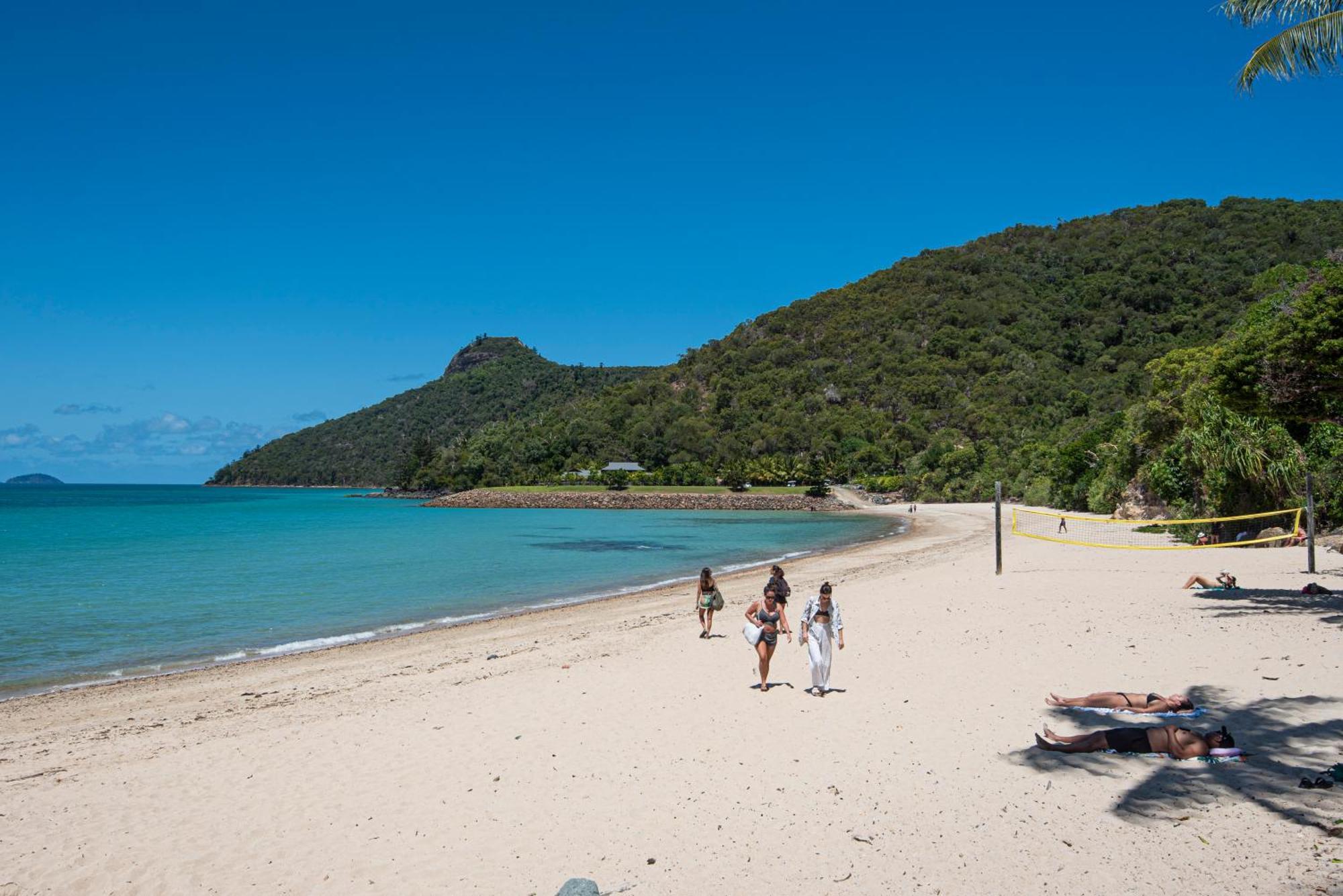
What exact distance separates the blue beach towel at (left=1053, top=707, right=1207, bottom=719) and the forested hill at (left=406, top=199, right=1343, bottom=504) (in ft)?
227

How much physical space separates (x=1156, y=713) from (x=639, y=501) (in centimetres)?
8880

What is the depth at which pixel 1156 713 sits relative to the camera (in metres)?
7.34

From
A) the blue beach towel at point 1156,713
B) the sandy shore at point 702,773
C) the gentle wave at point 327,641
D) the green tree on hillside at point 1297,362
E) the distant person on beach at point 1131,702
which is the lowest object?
the gentle wave at point 327,641

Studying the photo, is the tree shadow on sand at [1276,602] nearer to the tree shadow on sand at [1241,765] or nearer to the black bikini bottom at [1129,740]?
the tree shadow on sand at [1241,765]

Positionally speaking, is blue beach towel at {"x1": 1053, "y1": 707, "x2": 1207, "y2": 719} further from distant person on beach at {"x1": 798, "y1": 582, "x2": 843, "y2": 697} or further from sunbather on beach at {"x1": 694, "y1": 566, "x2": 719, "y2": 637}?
sunbather on beach at {"x1": 694, "y1": 566, "x2": 719, "y2": 637}

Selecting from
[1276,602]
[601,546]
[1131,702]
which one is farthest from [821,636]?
[601,546]

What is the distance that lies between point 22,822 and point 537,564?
966 inches

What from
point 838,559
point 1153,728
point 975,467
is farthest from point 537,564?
point 975,467

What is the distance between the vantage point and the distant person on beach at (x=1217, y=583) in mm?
13992

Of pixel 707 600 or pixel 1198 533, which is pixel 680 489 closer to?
pixel 1198 533

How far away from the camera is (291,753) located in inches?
311

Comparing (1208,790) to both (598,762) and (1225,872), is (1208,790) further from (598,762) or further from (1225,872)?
(598,762)

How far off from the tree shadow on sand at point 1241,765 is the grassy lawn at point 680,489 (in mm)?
84360

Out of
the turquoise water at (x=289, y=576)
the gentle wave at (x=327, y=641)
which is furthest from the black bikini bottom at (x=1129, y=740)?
the turquoise water at (x=289, y=576)
